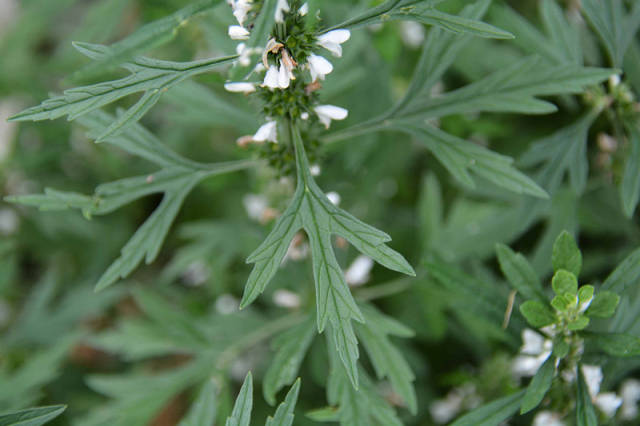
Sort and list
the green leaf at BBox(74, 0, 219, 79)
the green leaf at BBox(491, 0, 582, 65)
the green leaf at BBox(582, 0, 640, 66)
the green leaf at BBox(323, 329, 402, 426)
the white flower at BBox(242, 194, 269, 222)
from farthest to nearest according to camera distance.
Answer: the white flower at BBox(242, 194, 269, 222) → the green leaf at BBox(491, 0, 582, 65) → the green leaf at BBox(582, 0, 640, 66) → the green leaf at BBox(323, 329, 402, 426) → the green leaf at BBox(74, 0, 219, 79)

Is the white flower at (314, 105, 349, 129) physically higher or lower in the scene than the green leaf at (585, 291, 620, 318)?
higher

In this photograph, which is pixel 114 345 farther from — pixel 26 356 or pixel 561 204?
pixel 561 204

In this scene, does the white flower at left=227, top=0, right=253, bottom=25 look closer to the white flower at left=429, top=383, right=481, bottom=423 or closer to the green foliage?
the green foliage

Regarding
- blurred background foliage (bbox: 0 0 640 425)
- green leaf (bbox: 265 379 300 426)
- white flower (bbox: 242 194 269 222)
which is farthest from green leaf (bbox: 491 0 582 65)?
green leaf (bbox: 265 379 300 426)

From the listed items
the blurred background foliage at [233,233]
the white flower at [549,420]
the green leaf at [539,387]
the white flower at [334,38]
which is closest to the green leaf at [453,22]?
the white flower at [334,38]

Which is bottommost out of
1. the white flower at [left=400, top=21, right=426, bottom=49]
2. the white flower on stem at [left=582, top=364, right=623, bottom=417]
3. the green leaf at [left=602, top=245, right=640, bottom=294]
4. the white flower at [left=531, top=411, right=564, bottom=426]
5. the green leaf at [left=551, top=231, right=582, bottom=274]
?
the white flower at [left=531, top=411, right=564, bottom=426]

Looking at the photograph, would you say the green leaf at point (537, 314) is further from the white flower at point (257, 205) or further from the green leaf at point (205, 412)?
the white flower at point (257, 205)
